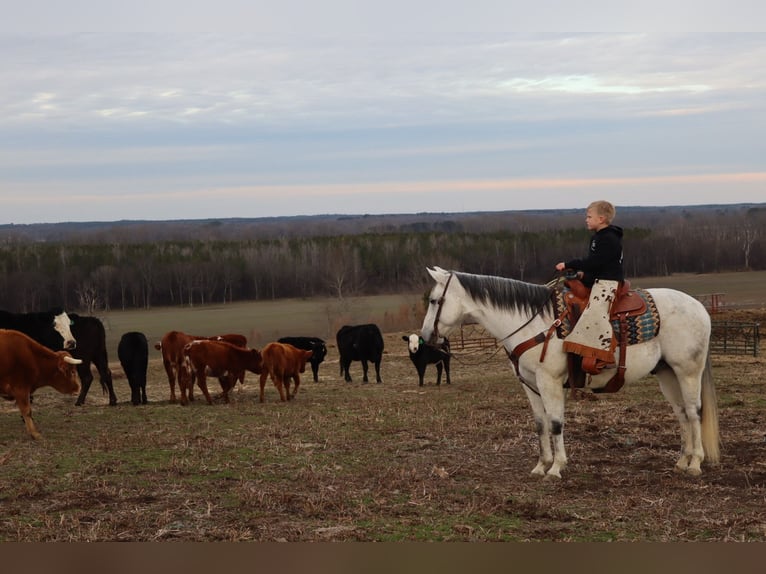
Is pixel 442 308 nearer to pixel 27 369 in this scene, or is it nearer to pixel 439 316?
pixel 439 316

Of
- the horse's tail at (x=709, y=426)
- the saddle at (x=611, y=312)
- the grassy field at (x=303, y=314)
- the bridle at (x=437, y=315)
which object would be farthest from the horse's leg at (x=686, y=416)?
the grassy field at (x=303, y=314)

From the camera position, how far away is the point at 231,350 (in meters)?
17.4

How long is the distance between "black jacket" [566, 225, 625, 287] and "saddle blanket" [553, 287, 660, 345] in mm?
342

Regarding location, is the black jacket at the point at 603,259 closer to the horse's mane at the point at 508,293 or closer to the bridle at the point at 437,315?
the horse's mane at the point at 508,293

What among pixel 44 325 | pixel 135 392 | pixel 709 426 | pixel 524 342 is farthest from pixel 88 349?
pixel 709 426

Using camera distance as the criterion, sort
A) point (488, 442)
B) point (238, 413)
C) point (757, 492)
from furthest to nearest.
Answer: point (238, 413)
point (488, 442)
point (757, 492)

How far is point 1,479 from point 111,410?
7220 millimetres

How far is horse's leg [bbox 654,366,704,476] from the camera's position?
895 centimetres

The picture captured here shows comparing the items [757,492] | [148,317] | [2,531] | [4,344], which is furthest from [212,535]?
[148,317]

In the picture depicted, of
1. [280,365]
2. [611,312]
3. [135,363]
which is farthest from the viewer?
[135,363]

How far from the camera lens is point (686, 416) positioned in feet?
30.8

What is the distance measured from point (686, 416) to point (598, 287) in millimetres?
1887

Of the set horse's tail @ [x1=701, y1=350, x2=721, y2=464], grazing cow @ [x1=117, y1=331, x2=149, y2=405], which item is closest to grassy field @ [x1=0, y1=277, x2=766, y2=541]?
horse's tail @ [x1=701, y1=350, x2=721, y2=464]

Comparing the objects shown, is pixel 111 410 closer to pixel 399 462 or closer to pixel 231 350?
pixel 231 350
